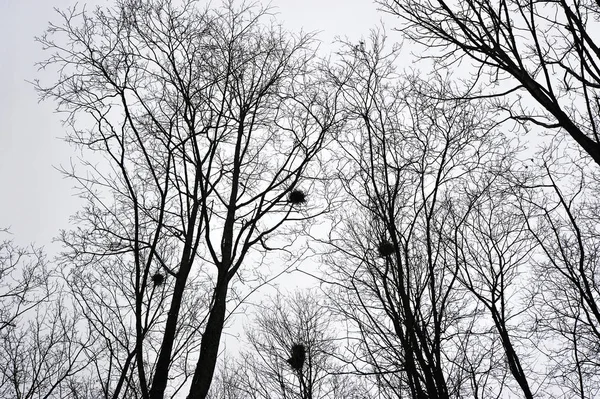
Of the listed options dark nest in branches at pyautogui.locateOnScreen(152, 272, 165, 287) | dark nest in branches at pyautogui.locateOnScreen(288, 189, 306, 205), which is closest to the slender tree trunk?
dark nest in branches at pyautogui.locateOnScreen(288, 189, 306, 205)

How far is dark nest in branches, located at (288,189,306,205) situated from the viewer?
18.5ft

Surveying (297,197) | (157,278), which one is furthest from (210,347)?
(157,278)

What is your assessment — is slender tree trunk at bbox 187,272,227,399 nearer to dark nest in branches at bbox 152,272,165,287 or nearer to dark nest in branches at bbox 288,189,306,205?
dark nest in branches at bbox 288,189,306,205

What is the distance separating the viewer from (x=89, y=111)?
4.52 metres

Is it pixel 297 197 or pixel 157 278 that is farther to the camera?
pixel 157 278

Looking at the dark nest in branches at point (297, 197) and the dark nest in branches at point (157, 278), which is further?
the dark nest in branches at point (157, 278)

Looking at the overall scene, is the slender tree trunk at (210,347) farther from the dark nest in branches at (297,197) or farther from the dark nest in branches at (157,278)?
the dark nest in branches at (157,278)

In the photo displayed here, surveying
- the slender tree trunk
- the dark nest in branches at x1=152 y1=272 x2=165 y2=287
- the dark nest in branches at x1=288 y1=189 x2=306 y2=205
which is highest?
the dark nest in branches at x1=288 y1=189 x2=306 y2=205

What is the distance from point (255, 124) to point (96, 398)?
31.5ft

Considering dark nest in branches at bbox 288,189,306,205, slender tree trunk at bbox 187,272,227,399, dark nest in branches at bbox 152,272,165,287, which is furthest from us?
dark nest in branches at bbox 152,272,165,287

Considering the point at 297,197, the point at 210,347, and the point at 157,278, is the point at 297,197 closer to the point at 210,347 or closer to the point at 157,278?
the point at 157,278

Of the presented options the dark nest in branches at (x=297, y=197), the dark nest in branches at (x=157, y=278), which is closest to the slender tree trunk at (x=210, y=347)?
the dark nest in branches at (x=297, y=197)

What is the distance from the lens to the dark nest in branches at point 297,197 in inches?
223

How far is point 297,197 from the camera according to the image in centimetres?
568
